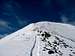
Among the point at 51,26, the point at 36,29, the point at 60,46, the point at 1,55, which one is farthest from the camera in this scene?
the point at 51,26

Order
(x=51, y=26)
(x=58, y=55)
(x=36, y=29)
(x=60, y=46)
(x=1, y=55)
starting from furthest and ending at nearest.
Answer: (x=51, y=26) < (x=36, y=29) < (x=60, y=46) < (x=58, y=55) < (x=1, y=55)

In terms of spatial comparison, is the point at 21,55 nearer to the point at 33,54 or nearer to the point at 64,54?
the point at 33,54

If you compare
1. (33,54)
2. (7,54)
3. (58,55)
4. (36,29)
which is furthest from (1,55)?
(36,29)

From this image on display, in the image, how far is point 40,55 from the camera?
11.4m

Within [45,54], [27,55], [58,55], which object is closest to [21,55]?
[27,55]

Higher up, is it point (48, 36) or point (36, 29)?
point (36, 29)

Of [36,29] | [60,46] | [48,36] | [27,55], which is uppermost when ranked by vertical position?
[36,29]

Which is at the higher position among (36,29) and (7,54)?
(36,29)

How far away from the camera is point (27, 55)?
36.5 feet

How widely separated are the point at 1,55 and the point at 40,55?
10.8ft

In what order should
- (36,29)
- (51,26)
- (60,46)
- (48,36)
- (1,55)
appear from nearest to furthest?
(1,55)
(60,46)
(48,36)
(36,29)
(51,26)

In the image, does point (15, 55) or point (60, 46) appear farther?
point (60, 46)

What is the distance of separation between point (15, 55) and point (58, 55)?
155 inches

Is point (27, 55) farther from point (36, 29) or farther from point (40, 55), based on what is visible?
point (36, 29)
